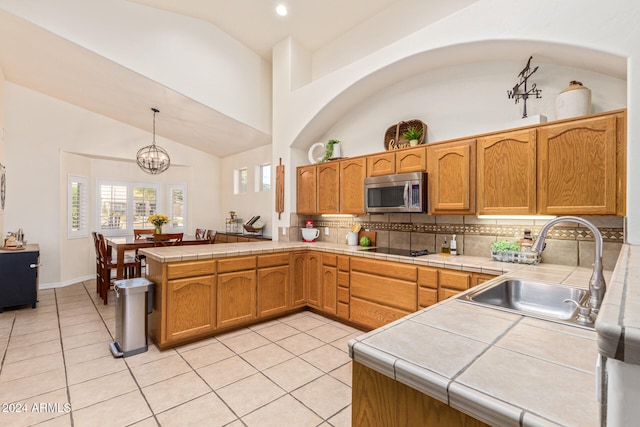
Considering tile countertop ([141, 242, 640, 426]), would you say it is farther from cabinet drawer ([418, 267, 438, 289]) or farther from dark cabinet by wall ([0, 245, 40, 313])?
dark cabinet by wall ([0, 245, 40, 313])

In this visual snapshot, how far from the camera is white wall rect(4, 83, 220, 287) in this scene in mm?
4652

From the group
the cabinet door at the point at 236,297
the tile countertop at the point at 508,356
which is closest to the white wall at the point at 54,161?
the cabinet door at the point at 236,297

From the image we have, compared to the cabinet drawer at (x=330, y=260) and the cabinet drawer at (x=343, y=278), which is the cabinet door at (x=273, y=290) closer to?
the cabinet drawer at (x=330, y=260)

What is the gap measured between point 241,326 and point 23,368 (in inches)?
70.0

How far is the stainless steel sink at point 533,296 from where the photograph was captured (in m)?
1.66

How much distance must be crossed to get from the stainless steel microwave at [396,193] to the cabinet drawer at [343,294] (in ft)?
3.13

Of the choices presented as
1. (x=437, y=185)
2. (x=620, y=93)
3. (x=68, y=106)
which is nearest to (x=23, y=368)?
(x=437, y=185)

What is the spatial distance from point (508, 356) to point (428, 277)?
1.94 m

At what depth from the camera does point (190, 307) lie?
2887 millimetres

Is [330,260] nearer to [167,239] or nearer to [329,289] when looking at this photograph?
[329,289]

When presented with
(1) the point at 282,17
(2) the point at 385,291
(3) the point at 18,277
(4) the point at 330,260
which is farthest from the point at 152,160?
(2) the point at 385,291

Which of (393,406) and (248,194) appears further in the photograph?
(248,194)

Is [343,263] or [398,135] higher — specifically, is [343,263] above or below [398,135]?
below

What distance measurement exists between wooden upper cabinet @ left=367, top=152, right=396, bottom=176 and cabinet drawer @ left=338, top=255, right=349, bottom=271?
1.03m
